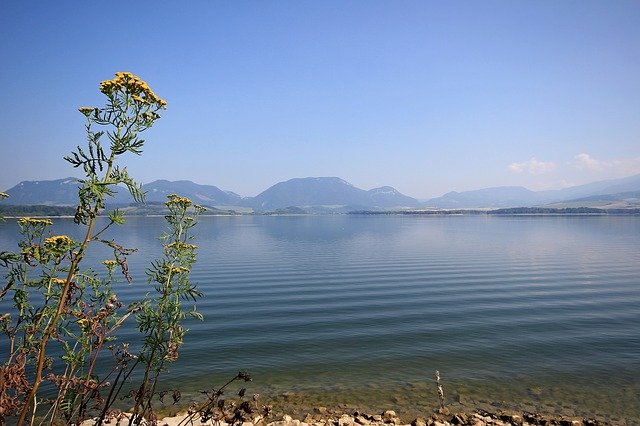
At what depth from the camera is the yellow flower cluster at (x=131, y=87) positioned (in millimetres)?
5664

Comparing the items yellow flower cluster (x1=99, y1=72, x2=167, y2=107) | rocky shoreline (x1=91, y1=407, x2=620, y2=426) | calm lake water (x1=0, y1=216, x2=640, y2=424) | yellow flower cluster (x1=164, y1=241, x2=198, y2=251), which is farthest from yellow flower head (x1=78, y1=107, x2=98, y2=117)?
calm lake water (x1=0, y1=216, x2=640, y2=424)

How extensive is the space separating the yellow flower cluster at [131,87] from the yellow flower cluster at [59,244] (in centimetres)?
235

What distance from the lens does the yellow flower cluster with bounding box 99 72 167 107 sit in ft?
18.6

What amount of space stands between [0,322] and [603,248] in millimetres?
82680

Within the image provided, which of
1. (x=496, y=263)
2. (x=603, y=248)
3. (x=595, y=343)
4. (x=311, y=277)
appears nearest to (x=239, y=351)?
(x=595, y=343)

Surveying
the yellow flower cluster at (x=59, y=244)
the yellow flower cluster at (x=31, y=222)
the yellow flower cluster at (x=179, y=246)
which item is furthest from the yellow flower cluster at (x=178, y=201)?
the yellow flower cluster at (x=59, y=244)

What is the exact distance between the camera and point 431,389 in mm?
15547

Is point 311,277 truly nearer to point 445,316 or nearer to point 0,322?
point 445,316

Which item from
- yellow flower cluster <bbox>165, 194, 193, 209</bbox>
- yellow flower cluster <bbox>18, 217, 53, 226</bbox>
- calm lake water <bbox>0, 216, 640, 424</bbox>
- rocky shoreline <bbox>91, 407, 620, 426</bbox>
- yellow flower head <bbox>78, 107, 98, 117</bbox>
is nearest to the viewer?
yellow flower head <bbox>78, 107, 98, 117</bbox>

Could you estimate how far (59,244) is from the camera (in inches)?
236

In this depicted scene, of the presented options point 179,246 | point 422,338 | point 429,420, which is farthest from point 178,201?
point 422,338

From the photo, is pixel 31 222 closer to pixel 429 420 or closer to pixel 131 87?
pixel 131 87

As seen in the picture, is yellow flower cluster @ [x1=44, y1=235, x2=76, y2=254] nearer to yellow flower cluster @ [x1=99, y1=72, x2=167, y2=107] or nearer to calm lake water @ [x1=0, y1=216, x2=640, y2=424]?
yellow flower cluster @ [x1=99, y1=72, x2=167, y2=107]

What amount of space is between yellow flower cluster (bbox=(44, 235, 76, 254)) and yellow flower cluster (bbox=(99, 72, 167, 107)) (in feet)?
7.70
